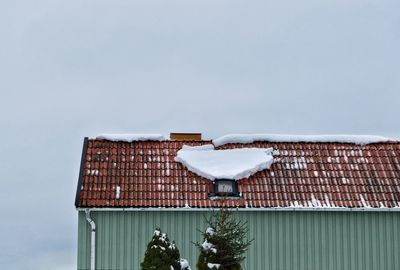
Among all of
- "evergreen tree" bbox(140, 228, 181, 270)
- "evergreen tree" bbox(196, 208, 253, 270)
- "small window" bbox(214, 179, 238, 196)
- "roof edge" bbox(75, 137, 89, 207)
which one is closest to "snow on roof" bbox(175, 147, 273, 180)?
"small window" bbox(214, 179, 238, 196)

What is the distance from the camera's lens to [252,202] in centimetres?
2484

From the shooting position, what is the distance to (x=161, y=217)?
24.6m

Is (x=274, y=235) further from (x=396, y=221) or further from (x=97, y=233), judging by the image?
(x=97, y=233)

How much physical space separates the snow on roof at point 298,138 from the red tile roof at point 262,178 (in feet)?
0.69

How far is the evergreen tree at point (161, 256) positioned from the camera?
59.6 feet

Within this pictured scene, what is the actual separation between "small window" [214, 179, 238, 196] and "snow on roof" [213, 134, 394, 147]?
8.10 feet

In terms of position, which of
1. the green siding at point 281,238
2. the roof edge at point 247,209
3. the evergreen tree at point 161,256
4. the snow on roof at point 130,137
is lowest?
the evergreen tree at point 161,256

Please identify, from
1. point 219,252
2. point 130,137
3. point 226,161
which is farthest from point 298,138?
point 219,252

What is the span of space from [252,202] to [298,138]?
13.7ft

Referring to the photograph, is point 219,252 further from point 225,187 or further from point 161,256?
point 225,187

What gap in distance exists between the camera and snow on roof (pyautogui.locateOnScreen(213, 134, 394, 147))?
91.5 feet

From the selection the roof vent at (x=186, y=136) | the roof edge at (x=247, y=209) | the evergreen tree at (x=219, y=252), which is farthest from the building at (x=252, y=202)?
the evergreen tree at (x=219, y=252)

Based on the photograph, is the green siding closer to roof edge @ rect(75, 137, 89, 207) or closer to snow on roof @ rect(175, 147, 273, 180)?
roof edge @ rect(75, 137, 89, 207)

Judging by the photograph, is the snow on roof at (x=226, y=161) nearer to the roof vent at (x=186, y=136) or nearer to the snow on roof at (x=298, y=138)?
the snow on roof at (x=298, y=138)
